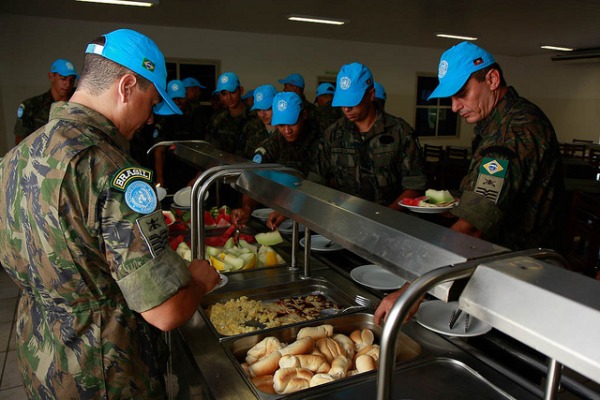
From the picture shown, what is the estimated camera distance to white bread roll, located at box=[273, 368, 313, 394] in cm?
99

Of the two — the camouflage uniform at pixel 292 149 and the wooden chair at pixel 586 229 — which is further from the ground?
the camouflage uniform at pixel 292 149

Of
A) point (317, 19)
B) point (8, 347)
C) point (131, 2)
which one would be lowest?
point (8, 347)

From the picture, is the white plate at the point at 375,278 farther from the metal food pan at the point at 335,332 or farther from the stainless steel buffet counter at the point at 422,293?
the metal food pan at the point at 335,332

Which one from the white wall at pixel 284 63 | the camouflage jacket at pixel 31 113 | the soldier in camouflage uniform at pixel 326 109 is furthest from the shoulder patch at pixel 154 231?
the white wall at pixel 284 63

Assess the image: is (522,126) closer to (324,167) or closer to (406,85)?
(324,167)

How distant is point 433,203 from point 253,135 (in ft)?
7.01

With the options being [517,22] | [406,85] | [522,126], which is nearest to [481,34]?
[517,22]

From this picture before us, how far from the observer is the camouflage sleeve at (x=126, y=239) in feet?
2.68

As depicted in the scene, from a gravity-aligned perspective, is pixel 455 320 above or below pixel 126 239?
below

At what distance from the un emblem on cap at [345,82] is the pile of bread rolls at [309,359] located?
1392mm

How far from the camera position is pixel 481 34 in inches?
272

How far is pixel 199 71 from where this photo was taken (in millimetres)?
6848

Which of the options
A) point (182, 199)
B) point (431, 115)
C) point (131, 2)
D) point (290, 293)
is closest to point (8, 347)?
point (182, 199)

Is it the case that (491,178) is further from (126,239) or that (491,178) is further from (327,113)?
(327,113)
